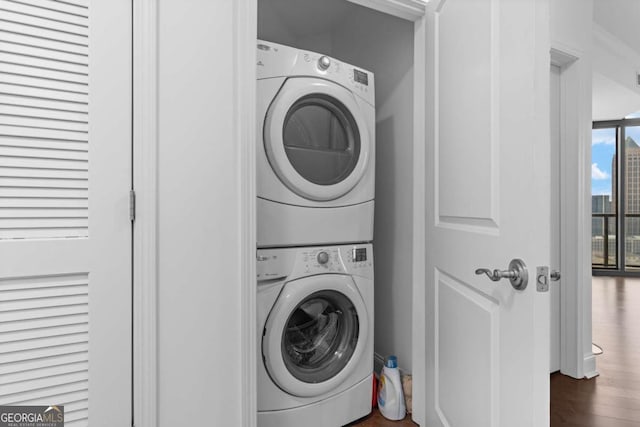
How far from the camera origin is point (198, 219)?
115cm

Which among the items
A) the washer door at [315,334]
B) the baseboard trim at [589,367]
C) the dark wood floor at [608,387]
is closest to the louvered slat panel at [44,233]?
the washer door at [315,334]

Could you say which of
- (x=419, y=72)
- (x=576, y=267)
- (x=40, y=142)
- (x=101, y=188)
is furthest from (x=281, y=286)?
(x=576, y=267)

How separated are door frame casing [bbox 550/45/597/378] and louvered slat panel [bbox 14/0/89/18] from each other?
2475 millimetres

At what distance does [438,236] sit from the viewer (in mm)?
1478

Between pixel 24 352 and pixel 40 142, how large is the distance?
56cm

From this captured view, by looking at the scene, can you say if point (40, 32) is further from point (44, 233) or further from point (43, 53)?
point (44, 233)

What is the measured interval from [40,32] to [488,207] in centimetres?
132

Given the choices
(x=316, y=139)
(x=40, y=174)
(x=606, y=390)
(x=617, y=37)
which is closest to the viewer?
(x=40, y=174)

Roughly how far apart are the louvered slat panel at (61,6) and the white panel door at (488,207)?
116 centimetres

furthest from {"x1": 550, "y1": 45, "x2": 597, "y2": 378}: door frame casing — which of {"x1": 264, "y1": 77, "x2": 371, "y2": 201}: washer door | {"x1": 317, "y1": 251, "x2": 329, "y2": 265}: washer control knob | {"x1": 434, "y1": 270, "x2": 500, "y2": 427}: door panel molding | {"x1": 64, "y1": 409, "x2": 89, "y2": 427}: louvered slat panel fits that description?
{"x1": 64, "y1": 409, "x2": 89, "y2": 427}: louvered slat panel

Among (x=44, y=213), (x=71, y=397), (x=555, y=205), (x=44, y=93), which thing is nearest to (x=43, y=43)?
(x=44, y=93)

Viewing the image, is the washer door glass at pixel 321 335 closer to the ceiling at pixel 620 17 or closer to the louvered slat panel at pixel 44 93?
the louvered slat panel at pixel 44 93

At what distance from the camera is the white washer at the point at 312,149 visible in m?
1.51

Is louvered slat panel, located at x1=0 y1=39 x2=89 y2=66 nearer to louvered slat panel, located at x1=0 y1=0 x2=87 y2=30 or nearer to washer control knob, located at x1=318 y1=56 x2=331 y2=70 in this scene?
louvered slat panel, located at x1=0 y1=0 x2=87 y2=30
